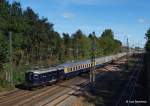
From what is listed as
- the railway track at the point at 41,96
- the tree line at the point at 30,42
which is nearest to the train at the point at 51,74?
the railway track at the point at 41,96

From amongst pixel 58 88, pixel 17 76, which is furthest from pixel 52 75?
pixel 17 76

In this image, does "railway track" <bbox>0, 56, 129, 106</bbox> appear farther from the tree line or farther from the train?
the tree line

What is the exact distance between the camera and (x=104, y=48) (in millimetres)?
159000

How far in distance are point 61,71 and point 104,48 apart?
111235 mm

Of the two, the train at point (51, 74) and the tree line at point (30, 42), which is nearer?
the train at point (51, 74)

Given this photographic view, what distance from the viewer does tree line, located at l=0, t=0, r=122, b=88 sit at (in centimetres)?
6111

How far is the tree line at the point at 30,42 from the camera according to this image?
61.1m

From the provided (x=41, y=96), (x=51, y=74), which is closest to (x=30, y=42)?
(x=51, y=74)

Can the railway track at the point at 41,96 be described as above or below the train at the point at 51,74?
below

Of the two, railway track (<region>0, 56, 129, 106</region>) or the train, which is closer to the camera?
railway track (<region>0, 56, 129, 106</region>)

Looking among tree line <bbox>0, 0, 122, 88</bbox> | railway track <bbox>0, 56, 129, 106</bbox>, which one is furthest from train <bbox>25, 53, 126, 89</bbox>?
tree line <bbox>0, 0, 122, 88</bbox>

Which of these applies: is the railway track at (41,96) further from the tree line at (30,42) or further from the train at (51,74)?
the tree line at (30,42)

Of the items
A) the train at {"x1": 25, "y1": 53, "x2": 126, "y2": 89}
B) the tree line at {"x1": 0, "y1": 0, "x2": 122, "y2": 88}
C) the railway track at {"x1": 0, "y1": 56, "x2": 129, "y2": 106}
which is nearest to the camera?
the railway track at {"x1": 0, "y1": 56, "x2": 129, "y2": 106}

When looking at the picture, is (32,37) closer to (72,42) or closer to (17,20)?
(17,20)
